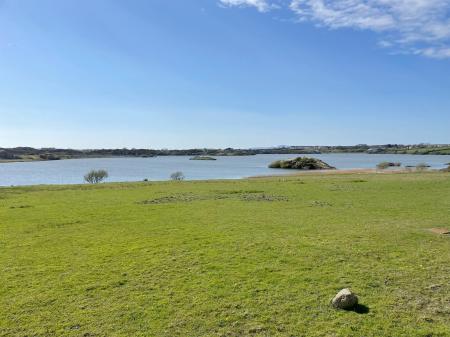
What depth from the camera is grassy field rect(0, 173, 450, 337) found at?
6.59 m

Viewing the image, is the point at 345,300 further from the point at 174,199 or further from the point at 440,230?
the point at 174,199

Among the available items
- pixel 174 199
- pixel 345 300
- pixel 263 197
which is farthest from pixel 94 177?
pixel 345 300

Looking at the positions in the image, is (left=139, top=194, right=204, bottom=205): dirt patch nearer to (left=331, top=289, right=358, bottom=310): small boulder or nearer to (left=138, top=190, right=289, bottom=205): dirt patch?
(left=138, top=190, right=289, bottom=205): dirt patch

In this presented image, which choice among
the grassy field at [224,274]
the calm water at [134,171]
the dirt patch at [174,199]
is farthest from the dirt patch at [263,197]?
the calm water at [134,171]

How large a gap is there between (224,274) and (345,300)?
2967mm

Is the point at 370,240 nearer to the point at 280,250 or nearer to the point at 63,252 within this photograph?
the point at 280,250

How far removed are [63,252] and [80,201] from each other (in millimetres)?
13573

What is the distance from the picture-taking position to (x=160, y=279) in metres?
8.80

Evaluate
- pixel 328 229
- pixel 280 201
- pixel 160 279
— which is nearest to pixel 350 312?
pixel 160 279

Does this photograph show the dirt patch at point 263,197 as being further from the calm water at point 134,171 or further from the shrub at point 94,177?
the calm water at point 134,171

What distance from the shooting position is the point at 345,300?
23.0 ft

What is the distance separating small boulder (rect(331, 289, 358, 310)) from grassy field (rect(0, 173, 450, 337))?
7.2 inches

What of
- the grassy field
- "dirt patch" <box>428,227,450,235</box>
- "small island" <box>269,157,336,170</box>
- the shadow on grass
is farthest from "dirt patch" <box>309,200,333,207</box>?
"small island" <box>269,157,336,170</box>

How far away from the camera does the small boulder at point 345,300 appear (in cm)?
703
